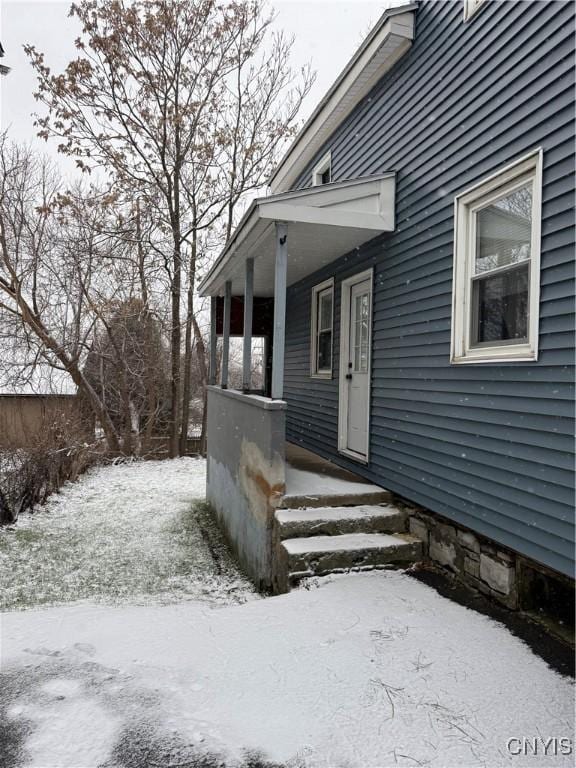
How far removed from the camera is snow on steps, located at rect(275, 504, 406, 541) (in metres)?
4.29

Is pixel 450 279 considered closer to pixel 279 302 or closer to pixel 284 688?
pixel 279 302

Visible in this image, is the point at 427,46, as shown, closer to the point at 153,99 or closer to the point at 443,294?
the point at 443,294

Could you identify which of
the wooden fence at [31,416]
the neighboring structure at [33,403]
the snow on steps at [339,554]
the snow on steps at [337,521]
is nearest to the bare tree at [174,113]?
the neighboring structure at [33,403]

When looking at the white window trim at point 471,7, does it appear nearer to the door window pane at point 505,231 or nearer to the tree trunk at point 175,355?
the door window pane at point 505,231

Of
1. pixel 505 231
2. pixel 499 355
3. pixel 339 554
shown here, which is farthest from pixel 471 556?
pixel 505 231

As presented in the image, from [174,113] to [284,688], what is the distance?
1441 cm

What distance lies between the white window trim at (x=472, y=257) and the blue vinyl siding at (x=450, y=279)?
0.07 metres

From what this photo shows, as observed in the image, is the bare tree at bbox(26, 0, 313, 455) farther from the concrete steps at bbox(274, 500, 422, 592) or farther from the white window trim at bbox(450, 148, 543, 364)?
the white window trim at bbox(450, 148, 543, 364)

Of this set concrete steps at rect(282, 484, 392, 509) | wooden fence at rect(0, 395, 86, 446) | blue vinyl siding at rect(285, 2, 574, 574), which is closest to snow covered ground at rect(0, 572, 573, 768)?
blue vinyl siding at rect(285, 2, 574, 574)

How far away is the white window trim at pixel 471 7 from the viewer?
380 cm

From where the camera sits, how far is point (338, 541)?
166 inches

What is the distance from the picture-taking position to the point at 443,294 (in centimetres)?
423

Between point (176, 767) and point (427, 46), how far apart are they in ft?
18.0

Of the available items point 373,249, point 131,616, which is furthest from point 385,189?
point 131,616
